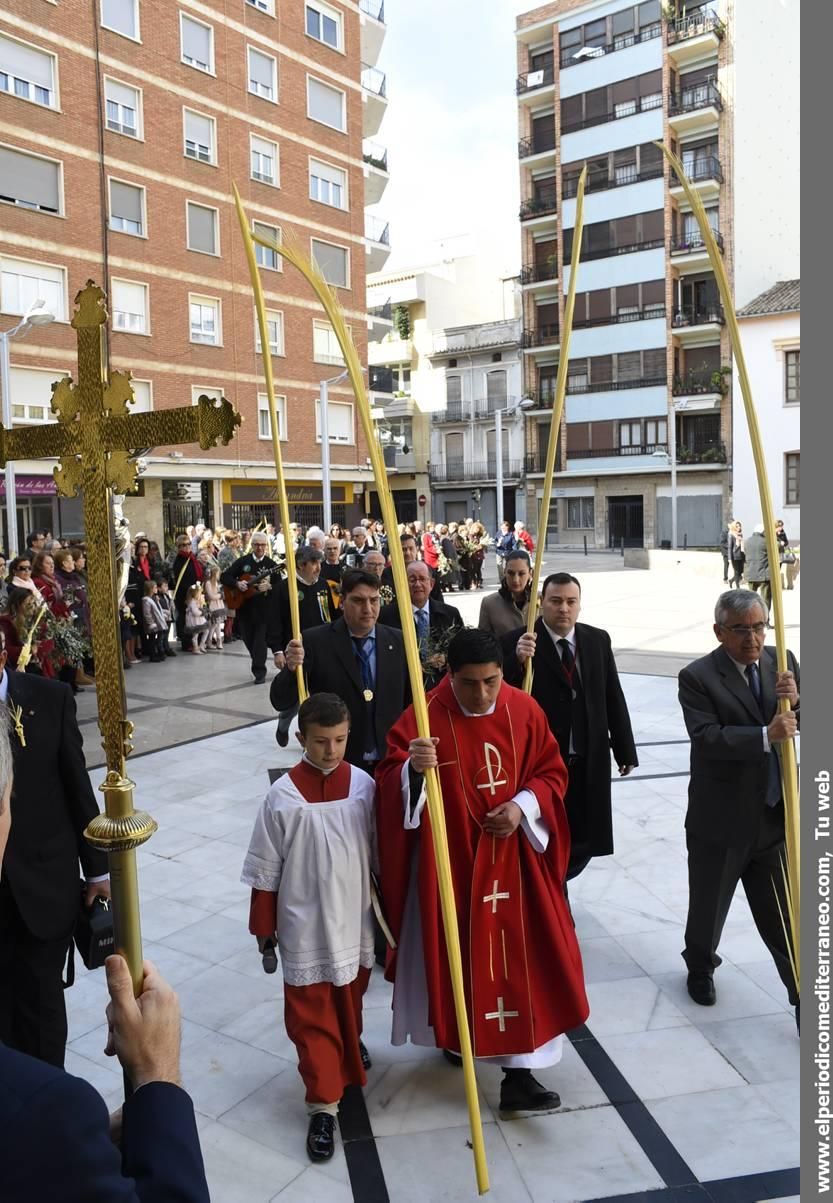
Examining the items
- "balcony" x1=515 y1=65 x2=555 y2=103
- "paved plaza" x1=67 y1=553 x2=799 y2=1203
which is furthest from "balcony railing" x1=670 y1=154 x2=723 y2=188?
"paved plaza" x1=67 y1=553 x2=799 y2=1203

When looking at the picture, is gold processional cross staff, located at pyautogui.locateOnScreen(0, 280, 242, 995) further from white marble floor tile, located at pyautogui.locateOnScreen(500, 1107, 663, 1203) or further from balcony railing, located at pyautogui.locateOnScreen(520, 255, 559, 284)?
balcony railing, located at pyautogui.locateOnScreen(520, 255, 559, 284)

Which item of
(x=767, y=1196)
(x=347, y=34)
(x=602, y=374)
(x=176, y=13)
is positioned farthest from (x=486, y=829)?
(x=602, y=374)

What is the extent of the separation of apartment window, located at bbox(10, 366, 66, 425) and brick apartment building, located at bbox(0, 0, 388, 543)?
5 centimetres

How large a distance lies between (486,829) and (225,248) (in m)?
26.5

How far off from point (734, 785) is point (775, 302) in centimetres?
3497

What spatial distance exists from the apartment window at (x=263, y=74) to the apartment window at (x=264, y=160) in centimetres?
125

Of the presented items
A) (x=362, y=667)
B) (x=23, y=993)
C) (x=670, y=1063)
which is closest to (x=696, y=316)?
(x=362, y=667)

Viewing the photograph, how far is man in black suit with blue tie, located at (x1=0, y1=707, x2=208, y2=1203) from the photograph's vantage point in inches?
45.0

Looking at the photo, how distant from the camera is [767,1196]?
2918 millimetres

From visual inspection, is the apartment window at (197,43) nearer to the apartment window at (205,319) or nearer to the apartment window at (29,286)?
the apartment window at (205,319)

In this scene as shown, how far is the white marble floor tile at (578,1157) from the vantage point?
2973mm

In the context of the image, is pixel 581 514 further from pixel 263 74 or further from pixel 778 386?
pixel 263 74

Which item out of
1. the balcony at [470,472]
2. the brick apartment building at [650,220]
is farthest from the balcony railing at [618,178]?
the balcony at [470,472]

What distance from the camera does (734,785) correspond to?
393 cm
